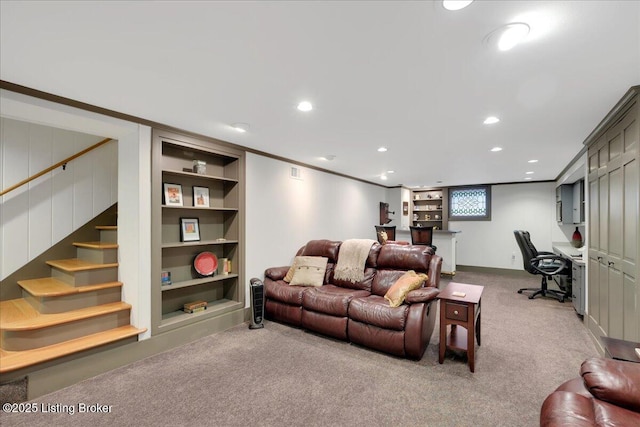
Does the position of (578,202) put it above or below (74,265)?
above

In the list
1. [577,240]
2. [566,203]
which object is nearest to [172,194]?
[566,203]

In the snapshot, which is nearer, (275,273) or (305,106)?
(305,106)

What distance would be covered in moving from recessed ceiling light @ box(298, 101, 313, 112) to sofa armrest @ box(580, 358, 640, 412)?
2557 millimetres

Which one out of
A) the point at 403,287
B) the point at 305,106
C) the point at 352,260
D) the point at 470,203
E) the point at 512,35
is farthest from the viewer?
the point at 470,203

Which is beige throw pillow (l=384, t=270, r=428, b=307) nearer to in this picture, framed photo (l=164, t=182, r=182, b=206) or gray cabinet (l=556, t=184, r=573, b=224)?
framed photo (l=164, t=182, r=182, b=206)

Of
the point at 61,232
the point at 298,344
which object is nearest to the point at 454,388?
the point at 298,344

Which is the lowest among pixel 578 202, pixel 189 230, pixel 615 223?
pixel 189 230

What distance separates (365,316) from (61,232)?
12.1 feet

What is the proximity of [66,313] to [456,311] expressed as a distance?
3.66 m

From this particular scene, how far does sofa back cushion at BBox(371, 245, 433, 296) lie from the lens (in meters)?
3.55

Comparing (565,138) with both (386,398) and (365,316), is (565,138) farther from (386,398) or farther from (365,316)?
(386,398)

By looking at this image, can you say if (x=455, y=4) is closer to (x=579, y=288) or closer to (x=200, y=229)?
(x=200, y=229)

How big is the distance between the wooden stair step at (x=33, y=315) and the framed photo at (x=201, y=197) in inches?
53.8

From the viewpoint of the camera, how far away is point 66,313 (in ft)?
8.72
